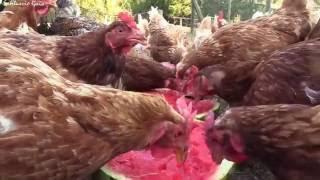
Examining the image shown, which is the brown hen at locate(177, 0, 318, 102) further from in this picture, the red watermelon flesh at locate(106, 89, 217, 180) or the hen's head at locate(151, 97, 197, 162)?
the hen's head at locate(151, 97, 197, 162)

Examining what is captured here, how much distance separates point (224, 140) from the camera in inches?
71.1

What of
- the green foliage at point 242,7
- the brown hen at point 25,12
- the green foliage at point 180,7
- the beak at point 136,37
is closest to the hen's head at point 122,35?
the beak at point 136,37

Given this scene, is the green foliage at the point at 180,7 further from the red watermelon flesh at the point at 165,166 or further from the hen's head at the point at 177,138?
the hen's head at the point at 177,138

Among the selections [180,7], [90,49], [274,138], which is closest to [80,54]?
[90,49]

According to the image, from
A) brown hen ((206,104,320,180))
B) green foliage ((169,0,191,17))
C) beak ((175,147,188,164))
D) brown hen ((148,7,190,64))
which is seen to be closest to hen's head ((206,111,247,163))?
brown hen ((206,104,320,180))

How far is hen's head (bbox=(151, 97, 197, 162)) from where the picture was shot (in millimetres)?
1754

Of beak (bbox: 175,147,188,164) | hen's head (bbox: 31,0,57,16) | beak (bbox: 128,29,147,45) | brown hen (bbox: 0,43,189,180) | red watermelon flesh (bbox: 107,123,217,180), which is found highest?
hen's head (bbox: 31,0,57,16)

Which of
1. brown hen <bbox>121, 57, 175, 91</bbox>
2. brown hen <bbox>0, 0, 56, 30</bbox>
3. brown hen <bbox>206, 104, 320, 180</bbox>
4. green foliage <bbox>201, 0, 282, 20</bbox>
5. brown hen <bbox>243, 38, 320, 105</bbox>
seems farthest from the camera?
green foliage <bbox>201, 0, 282, 20</bbox>

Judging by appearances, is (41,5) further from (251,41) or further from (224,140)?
(224,140)

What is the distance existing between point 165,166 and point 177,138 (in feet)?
1.60

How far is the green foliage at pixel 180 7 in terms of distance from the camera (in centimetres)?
1051

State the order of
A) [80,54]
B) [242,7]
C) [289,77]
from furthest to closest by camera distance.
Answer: [242,7] → [80,54] → [289,77]

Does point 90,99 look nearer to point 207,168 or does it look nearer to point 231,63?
point 207,168

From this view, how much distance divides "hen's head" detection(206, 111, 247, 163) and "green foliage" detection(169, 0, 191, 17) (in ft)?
28.9
